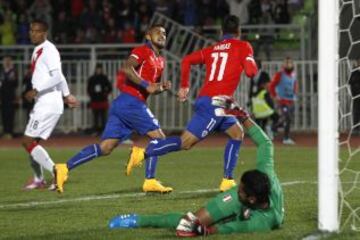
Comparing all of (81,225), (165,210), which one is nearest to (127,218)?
(81,225)

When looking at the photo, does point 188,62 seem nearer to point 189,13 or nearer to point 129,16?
point 189,13

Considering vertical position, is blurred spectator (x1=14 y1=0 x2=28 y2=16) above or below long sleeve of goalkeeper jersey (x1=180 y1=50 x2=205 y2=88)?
above

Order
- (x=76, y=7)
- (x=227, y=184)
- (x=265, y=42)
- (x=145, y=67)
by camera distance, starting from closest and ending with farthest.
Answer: (x=227, y=184) → (x=145, y=67) → (x=265, y=42) → (x=76, y=7)

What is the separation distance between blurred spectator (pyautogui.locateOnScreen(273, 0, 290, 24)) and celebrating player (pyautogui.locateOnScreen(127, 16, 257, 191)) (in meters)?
16.9

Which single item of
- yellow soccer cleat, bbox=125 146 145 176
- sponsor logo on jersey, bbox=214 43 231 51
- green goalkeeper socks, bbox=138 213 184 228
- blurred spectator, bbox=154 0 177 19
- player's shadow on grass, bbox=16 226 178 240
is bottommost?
player's shadow on grass, bbox=16 226 178 240

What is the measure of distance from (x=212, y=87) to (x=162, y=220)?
3.21 m

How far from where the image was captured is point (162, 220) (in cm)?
933


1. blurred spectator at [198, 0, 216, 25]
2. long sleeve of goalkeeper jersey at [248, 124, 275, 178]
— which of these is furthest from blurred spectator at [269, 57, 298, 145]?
Answer: long sleeve of goalkeeper jersey at [248, 124, 275, 178]

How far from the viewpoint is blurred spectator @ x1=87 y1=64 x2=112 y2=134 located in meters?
26.6

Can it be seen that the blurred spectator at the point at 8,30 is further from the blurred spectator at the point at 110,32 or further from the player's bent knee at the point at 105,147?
the player's bent knee at the point at 105,147

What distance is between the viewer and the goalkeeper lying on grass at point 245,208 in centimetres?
862

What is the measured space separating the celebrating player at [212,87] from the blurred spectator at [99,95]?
47.5 feet

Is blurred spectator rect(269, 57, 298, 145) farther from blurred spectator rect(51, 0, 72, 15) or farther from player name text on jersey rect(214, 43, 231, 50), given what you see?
player name text on jersey rect(214, 43, 231, 50)

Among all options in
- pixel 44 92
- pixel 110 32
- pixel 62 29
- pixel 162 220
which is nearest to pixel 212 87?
pixel 44 92
